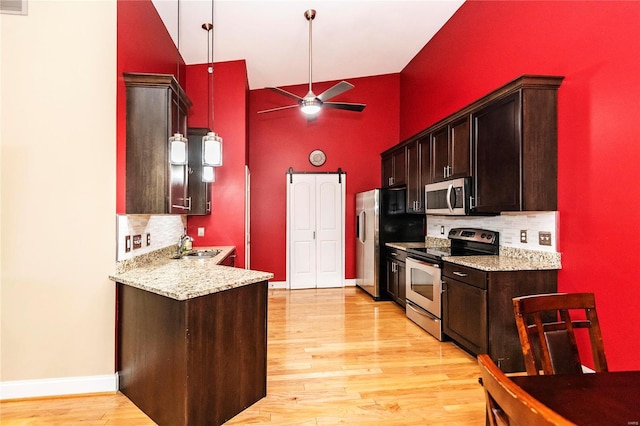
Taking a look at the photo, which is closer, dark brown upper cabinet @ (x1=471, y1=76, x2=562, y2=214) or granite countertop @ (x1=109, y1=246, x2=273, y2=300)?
granite countertop @ (x1=109, y1=246, x2=273, y2=300)

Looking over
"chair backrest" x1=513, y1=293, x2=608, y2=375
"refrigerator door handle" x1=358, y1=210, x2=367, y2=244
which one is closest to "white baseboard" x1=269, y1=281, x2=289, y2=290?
"refrigerator door handle" x1=358, y1=210, x2=367, y2=244

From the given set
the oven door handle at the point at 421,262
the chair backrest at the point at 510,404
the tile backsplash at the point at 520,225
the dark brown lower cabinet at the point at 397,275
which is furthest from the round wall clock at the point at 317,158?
the chair backrest at the point at 510,404

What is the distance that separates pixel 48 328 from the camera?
7.98 feet

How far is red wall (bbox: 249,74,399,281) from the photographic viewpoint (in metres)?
6.01

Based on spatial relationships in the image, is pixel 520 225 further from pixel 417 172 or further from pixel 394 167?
pixel 394 167

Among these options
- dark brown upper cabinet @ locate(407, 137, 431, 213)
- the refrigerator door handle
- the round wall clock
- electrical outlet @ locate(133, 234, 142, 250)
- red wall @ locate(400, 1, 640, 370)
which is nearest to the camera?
red wall @ locate(400, 1, 640, 370)

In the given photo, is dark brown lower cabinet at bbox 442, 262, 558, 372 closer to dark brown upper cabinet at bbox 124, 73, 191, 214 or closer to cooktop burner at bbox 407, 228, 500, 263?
cooktop burner at bbox 407, 228, 500, 263

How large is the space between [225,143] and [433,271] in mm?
3180

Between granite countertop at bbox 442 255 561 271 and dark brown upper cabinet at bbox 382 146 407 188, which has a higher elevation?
dark brown upper cabinet at bbox 382 146 407 188

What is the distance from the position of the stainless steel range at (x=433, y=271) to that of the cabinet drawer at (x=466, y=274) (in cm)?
13

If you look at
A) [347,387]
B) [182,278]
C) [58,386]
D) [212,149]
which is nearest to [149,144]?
[212,149]

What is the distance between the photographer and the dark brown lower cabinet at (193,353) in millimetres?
1955

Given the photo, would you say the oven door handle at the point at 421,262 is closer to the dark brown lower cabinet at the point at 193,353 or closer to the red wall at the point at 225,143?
the dark brown lower cabinet at the point at 193,353

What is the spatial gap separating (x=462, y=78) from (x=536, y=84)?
1709 millimetres
